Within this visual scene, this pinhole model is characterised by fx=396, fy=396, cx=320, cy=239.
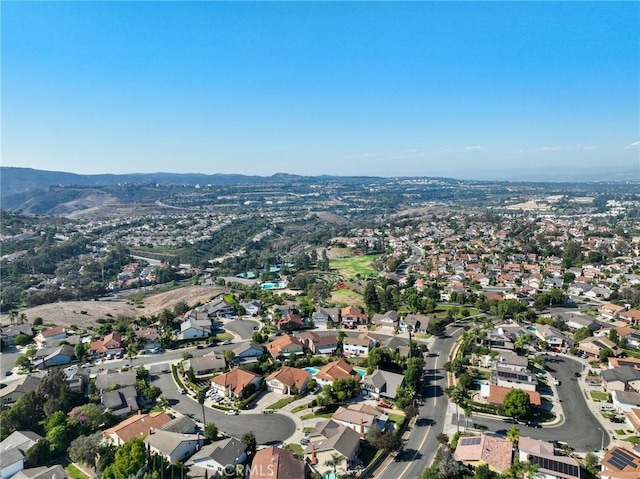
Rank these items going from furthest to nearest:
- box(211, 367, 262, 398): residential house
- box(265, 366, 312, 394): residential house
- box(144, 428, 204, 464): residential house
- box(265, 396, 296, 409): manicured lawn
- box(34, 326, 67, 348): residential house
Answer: box(34, 326, 67, 348): residential house → box(265, 366, 312, 394): residential house → box(211, 367, 262, 398): residential house → box(265, 396, 296, 409): manicured lawn → box(144, 428, 204, 464): residential house

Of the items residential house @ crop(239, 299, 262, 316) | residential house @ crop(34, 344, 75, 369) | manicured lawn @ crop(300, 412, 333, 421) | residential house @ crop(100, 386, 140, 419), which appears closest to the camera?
manicured lawn @ crop(300, 412, 333, 421)

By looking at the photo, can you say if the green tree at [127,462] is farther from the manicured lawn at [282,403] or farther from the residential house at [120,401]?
the manicured lawn at [282,403]

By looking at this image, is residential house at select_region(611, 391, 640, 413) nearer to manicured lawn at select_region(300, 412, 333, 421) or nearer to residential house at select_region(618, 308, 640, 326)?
residential house at select_region(618, 308, 640, 326)

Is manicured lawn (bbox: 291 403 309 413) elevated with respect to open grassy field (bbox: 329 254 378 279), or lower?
elevated

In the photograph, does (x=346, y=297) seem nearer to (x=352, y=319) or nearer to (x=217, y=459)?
(x=352, y=319)

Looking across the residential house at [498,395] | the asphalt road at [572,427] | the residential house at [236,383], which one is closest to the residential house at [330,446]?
the residential house at [236,383]

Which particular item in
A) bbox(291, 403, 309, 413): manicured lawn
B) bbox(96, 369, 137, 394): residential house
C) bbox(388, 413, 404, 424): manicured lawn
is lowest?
bbox(291, 403, 309, 413): manicured lawn

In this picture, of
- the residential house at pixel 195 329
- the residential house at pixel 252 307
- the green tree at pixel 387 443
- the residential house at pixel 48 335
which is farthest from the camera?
the residential house at pixel 252 307

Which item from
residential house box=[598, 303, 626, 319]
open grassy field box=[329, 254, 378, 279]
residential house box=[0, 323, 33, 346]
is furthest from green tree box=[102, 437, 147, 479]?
open grassy field box=[329, 254, 378, 279]
